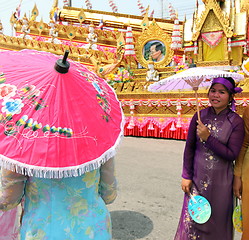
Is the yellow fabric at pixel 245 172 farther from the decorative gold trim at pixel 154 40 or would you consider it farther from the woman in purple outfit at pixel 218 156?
the decorative gold trim at pixel 154 40

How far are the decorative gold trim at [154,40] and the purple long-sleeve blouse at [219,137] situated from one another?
8638 mm

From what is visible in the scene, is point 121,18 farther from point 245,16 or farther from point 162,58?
point 245,16

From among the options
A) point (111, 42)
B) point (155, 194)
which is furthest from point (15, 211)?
point (111, 42)

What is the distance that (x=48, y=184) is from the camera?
1188 mm

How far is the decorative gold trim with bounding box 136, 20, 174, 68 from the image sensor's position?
1025cm

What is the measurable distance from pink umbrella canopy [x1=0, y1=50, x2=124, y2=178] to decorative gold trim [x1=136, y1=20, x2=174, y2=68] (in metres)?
9.31

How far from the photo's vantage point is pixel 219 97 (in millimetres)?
1835

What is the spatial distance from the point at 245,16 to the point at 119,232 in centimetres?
822

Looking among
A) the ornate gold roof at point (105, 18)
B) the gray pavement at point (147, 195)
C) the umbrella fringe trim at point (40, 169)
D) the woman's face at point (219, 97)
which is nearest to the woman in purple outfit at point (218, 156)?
the woman's face at point (219, 97)

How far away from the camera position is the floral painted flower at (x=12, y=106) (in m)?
1.12

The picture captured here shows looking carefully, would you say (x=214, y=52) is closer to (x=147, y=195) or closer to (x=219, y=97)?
(x=147, y=195)

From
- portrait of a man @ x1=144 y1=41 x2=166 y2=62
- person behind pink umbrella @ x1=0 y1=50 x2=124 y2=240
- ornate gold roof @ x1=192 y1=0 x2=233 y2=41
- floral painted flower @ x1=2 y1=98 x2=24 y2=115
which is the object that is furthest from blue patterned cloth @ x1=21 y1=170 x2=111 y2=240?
portrait of a man @ x1=144 y1=41 x2=166 y2=62

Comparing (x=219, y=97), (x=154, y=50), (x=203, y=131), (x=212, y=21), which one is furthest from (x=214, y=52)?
(x=203, y=131)

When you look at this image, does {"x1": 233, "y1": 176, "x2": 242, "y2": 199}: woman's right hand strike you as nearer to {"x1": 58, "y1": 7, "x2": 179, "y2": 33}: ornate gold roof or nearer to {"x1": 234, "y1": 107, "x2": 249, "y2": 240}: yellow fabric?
{"x1": 234, "y1": 107, "x2": 249, "y2": 240}: yellow fabric
